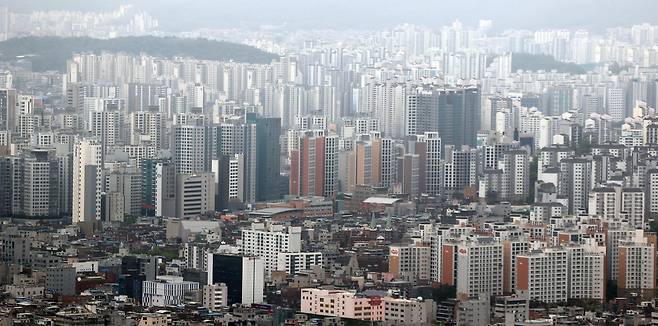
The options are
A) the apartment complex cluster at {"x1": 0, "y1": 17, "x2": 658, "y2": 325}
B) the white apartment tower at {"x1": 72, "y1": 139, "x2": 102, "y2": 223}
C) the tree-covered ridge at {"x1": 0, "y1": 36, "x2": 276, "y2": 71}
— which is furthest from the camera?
the tree-covered ridge at {"x1": 0, "y1": 36, "x2": 276, "y2": 71}

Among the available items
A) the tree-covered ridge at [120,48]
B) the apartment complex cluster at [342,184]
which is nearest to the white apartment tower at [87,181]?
the apartment complex cluster at [342,184]

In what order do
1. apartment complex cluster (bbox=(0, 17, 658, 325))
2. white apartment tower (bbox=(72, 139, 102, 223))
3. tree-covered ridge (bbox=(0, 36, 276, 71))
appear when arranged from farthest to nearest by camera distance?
1. tree-covered ridge (bbox=(0, 36, 276, 71))
2. white apartment tower (bbox=(72, 139, 102, 223))
3. apartment complex cluster (bbox=(0, 17, 658, 325))

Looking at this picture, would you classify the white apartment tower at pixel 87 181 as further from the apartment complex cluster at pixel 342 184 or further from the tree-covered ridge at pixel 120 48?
the tree-covered ridge at pixel 120 48

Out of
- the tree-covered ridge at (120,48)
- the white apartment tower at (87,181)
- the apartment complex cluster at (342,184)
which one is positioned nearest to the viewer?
the apartment complex cluster at (342,184)

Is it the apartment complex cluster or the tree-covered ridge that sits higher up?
the tree-covered ridge

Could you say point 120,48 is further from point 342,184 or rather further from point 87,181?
point 87,181

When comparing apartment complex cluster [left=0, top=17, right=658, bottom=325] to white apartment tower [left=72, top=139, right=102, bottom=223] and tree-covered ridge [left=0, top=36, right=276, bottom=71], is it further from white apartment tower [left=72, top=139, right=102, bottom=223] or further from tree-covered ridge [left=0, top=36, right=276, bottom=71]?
tree-covered ridge [left=0, top=36, right=276, bottom=71]

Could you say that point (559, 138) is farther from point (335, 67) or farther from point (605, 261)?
point (605, 261)

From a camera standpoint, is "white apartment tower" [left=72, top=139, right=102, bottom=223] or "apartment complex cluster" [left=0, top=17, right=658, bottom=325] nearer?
"apartment complex cluster" [left=0, top=17, right=658, bottom=325]

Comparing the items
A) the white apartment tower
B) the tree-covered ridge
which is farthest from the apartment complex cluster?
the tree-covered ridge
